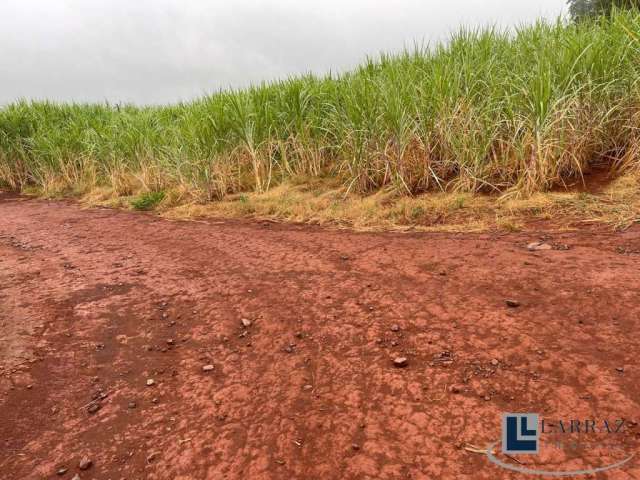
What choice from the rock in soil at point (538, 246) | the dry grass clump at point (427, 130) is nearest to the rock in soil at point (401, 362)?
the rock in soil at point (538, 246)

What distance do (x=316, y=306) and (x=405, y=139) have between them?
2720 millimetres

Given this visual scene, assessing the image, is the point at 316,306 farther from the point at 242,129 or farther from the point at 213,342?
the point at 242,129

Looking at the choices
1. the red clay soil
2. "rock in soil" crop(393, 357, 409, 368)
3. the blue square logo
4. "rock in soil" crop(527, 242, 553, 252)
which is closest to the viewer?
the blue square logo

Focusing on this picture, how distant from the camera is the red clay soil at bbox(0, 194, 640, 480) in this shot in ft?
4.75

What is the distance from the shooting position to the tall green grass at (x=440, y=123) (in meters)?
4.09

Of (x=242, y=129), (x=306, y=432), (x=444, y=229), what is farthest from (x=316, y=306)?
(x=242, y=129)

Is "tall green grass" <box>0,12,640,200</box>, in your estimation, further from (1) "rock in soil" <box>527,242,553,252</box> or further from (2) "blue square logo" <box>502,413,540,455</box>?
(2) "blue square logo" <box>502,413,540,455</box>

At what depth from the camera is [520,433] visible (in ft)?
4.57

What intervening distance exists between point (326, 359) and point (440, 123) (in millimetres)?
3309

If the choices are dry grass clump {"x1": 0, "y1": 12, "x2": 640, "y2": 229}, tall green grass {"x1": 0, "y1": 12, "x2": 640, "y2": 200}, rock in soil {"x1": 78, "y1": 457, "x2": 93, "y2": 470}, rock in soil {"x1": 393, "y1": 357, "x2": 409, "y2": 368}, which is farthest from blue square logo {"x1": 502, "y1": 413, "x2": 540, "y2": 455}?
tall green grass {"x1": 0, "y1": 12, "x2": 640, "y2": 200}

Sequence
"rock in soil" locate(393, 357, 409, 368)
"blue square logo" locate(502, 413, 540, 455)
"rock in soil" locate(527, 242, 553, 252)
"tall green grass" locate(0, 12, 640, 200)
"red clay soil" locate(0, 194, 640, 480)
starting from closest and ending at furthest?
"blue square logo" locate(502, 413, 540, 455) < "red clay soil" locate(0, 194, 640, 480) < "rock in soil" locate(393, 357, 409, 368) < "rock in soil" locate(527, 242, 553, 252) < "tall green grass" locate(0, 12, 640, 200)

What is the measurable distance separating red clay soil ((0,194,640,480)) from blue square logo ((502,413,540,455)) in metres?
0.03

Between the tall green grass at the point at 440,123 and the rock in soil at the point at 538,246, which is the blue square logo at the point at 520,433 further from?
the tall green grass at the point at 440,123

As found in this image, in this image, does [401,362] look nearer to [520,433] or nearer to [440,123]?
[520,433]
